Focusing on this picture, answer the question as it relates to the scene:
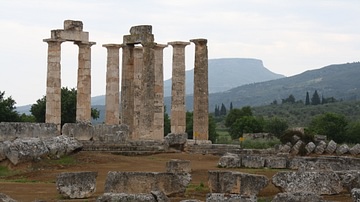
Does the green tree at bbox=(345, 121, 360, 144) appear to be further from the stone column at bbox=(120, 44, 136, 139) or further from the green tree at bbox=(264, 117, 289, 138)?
the stone column at bbox=(120, 44, 136, 139)

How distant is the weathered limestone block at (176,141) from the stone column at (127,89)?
8.26 meters

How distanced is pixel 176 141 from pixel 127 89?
35.0 ft

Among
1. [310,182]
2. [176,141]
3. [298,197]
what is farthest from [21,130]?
[298,197]

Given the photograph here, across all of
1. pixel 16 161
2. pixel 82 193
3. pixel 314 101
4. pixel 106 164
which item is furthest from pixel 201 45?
pixel 314 101

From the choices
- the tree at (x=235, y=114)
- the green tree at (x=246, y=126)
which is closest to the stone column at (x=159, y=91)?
the green tree at (x=246, y=126)

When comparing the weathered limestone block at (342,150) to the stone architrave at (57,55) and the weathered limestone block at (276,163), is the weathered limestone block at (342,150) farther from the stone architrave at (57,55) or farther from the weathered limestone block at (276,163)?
the stone architrave at (57,55)

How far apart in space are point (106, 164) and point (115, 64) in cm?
2366

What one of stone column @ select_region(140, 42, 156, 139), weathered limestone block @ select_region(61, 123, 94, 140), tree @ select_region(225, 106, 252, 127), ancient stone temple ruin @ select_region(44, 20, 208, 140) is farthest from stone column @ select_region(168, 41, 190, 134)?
tree @ select_region(225, 106, 252, 127)

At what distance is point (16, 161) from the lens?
3466 centimetres

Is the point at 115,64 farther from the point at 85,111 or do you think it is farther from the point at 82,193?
the point at 82,193

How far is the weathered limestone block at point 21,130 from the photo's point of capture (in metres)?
38.8

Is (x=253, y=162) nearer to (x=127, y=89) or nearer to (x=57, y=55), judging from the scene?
(x=57, y=55)

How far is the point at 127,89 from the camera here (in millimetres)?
60688

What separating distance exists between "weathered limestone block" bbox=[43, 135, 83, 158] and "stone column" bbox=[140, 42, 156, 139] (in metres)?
15.8
